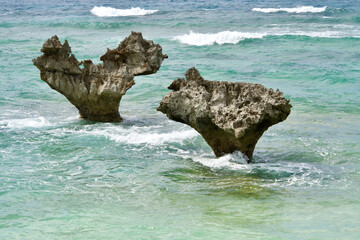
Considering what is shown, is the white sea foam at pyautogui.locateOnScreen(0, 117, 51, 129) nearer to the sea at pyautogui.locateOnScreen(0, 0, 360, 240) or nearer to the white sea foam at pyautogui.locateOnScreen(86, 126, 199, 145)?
the sea at pyautogui.locateOnScreen(0, 0, 360, 240)

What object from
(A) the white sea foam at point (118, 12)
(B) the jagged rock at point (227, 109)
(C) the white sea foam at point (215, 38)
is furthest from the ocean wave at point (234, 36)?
(B) the jagged rock at point (227, 109)

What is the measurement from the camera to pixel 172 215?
740 centimetres

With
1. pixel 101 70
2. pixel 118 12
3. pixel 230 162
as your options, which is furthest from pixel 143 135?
pixel 118 12

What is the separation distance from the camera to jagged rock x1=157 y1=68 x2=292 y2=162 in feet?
28.7

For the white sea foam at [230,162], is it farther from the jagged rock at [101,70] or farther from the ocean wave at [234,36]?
the ocean wave at [234,36]

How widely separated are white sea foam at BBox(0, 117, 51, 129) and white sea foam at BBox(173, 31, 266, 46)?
17.7 metres

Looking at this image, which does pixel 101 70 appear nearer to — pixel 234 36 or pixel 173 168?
pixel 173 168

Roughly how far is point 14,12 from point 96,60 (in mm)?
28958

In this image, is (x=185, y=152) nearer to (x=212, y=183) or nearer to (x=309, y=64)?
(x=212, y=183)

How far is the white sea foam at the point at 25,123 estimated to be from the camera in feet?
40.8

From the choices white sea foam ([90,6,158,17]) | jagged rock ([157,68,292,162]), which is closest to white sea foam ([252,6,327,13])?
white sea foam ([90,6,158,17])

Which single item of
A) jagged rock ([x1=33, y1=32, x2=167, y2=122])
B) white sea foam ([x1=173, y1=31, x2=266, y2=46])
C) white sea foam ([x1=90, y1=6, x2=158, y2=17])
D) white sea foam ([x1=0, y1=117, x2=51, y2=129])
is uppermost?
white sea foam ([x1=90, y1=6, x2=158, y2=17])

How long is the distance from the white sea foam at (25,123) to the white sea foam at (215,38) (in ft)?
58.2

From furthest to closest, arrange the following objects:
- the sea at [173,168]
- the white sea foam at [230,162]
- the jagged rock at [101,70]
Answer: the jagged rock at [101,70] → the white sea foam at [230,162] → the sea at [173,168]
